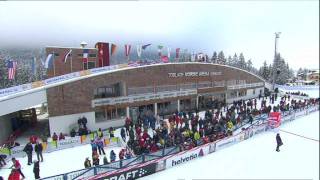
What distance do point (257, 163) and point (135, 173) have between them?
8016mm

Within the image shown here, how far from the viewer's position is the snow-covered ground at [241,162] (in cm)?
1475

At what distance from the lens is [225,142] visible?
18.7 m

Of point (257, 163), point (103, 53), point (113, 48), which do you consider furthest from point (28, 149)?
point (103, 53)

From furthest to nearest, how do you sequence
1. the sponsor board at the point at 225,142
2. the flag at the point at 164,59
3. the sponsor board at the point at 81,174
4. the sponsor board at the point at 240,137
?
the flag at the point at 164,59 → the sponsor board at the point at 240,137 → the sponsor board at the point at 225,142 → the sponsor board at the point at 81,174

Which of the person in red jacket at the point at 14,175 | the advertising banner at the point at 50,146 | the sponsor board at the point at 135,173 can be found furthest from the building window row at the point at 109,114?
the person in red jacket at the point at 14,175

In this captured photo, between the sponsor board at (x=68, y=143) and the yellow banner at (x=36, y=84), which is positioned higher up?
the yellow banner at (x=36, y=84)

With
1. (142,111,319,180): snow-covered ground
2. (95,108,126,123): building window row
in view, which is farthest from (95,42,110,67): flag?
(142,111,319,180): snow-covered ground

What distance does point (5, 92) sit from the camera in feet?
60.8

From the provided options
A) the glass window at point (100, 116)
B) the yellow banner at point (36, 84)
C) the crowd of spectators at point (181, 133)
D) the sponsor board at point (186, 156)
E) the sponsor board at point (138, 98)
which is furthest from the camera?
the glass window at point (100, 116)

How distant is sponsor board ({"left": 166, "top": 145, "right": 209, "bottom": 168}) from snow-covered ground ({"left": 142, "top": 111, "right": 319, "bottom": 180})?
29cm

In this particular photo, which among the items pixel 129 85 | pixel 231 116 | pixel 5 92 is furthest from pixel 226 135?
pixel 5 92

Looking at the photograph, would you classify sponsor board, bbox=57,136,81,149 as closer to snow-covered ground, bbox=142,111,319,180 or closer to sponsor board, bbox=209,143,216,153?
snow-covered ground, bbox=142,111,319,180

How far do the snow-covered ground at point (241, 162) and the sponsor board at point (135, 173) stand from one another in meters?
0.37

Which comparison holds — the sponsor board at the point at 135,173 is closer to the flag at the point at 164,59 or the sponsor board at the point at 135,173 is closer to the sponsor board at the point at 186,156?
the sponsor board at the point at 186,156
